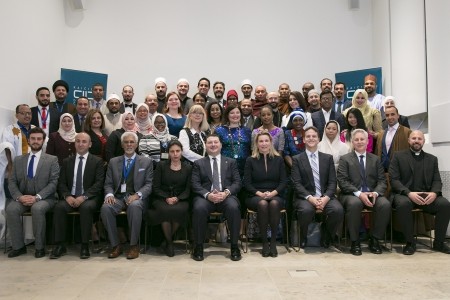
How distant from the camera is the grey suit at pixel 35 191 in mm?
4418

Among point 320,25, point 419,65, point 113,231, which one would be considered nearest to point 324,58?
point 320,25

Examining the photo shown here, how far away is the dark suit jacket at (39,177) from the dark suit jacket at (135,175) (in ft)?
2.00

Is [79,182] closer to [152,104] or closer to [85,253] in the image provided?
[85,253]

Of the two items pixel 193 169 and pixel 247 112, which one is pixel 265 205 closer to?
pixel 193 169

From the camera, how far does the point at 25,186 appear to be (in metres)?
4.66

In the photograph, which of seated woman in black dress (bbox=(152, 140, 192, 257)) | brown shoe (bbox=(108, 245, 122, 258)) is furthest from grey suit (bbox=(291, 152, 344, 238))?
brown shoe (bbox=(108, 245, 122, 258))

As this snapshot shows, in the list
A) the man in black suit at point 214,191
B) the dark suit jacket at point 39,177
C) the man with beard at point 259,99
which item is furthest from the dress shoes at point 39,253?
the man with beard at point 259,99

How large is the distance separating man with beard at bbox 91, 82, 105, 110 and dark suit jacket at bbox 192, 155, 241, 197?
2.45 m

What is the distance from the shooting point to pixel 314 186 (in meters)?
4.70

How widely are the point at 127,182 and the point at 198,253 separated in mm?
1115

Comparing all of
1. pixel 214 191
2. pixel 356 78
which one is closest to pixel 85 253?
pixel 214 191

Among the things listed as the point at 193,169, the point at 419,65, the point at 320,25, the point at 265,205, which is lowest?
the point at 265,205

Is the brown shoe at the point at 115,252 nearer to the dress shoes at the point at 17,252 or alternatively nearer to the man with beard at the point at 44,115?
the dress shoes at the point at 17,252

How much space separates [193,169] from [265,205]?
88 centimetres
